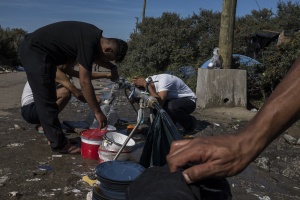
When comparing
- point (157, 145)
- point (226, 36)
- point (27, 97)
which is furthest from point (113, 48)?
→ point (226, 36)

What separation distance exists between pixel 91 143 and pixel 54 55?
46.9 inches

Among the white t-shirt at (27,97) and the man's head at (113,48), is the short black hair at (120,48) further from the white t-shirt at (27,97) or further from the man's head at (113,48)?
the white t-shirt at (27,97)

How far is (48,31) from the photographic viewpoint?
181 inches

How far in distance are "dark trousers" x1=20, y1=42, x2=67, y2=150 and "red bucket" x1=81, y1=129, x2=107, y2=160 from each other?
0.31 metres

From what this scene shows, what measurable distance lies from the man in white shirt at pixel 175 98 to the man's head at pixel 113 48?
0.94 metres

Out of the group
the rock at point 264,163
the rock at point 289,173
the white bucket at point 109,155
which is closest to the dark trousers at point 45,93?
the white bucket at point 109,155

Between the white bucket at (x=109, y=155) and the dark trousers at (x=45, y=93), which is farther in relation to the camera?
the dark trousers at (x=45, y=93)

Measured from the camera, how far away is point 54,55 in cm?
457

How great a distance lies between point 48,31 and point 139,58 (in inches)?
430

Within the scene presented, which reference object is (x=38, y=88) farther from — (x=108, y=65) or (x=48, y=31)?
(x=108, y=65)

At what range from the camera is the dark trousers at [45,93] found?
14.5 ft

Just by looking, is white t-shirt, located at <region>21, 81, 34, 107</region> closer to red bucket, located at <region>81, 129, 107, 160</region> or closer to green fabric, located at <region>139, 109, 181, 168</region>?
red bucket, located at <region>81, 129, 107, 160</region>

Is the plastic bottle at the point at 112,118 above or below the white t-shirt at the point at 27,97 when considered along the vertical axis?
below

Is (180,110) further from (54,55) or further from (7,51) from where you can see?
(7,51)
